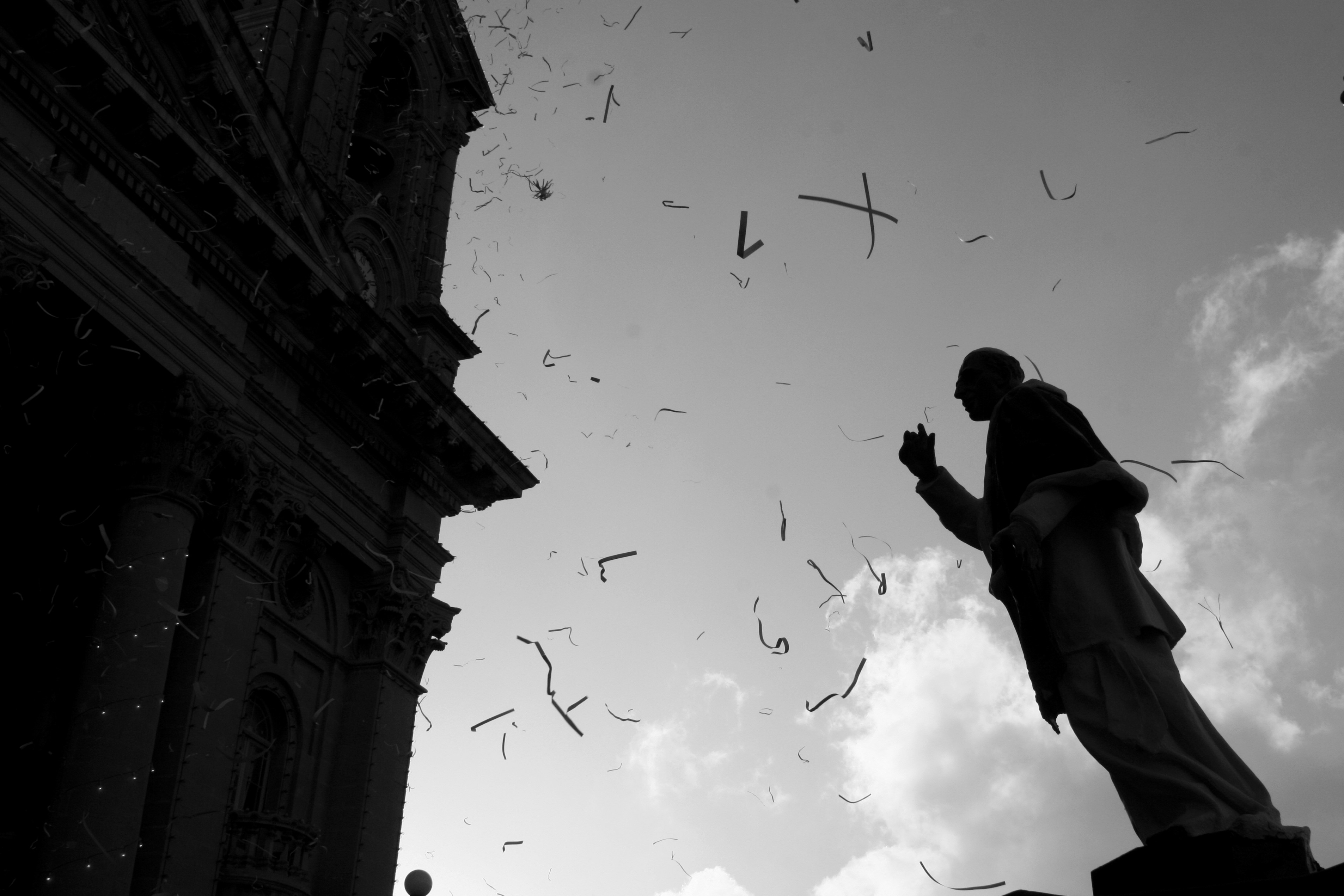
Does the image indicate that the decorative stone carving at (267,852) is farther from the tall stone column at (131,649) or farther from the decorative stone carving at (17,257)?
the decorative stone carving at (17,257)

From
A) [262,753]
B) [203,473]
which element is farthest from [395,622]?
[203,473]

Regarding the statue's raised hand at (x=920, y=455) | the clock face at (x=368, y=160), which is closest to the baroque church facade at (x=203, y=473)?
the clock face at (x=368, y=160)

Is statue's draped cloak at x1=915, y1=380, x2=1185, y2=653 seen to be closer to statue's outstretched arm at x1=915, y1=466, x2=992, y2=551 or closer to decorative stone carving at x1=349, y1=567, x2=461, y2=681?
statue's outstretched arm at x1=915, y1=466, x2=992, y2=551

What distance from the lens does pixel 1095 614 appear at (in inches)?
176

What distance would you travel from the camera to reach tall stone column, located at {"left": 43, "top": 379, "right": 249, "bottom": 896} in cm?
1323

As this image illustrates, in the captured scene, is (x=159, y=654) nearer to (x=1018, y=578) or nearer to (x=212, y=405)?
(x=212, y=405)

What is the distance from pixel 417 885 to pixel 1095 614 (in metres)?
13.2

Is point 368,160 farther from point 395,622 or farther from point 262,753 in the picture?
point 262,753

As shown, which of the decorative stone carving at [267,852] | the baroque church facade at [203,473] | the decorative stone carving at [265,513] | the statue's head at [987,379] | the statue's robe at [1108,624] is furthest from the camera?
the decorative stone carving at [265,513]

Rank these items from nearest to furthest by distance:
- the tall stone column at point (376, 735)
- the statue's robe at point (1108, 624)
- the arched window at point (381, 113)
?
the statue's robe at point (1108, 624) → the tall stone column at point (376, 735) → the arched window at point (381, 113)

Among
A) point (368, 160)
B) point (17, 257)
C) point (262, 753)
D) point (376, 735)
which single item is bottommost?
point (262, 753)

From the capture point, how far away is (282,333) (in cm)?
1883

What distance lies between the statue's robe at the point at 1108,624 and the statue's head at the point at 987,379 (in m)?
0.16

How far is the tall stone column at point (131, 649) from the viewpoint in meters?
13.2
